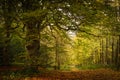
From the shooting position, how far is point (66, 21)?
47.0 feet

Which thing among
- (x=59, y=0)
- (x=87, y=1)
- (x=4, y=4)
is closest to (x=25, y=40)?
(x=4, y=4)

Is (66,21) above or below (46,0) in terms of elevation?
below

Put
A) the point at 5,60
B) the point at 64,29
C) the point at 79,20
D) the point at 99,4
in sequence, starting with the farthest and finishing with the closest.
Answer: the point at 5,60, the point at 64,29, the point at 79,20, the point at 99,4

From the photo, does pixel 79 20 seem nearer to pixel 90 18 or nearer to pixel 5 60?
pixel 90 18

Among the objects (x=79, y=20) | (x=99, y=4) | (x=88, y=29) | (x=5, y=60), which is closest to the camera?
(x=99, y=4)

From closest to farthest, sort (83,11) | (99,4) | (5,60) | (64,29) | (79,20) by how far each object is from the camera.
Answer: (83,11), (99,4), (79,20), (64,29), (5,60)

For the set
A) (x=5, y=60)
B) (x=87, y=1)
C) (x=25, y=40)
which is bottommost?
(x=5, y=60)

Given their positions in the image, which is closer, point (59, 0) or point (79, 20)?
point (59, 0)

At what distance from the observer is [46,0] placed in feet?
43.2

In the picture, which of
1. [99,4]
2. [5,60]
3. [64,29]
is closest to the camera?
[99,4]

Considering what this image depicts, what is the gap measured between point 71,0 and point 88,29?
4072 mm

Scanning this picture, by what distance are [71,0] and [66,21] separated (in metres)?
2.10

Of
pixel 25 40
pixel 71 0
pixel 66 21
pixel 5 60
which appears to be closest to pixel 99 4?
pixel 71 0

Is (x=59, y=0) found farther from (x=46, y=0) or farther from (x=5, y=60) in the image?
(x=5, y=60)
